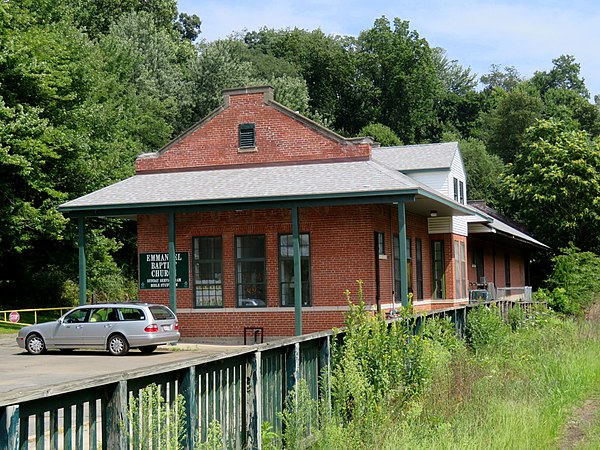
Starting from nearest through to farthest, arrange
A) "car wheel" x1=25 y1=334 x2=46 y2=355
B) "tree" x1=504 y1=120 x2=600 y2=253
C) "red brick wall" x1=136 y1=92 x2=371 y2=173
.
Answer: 1. "car wheel" x1=25 y1=334 x2=46 y2=355
2. "red brick wall" x1=136 y1=92 x2=371 y2=173
3. "tree" x1=504 y1=120 x2=600 y2=253

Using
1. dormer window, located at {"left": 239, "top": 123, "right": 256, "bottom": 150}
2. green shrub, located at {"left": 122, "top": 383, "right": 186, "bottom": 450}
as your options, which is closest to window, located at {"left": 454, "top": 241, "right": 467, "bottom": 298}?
dormer window, located at {"left": 239, "top": 123, "right": 256, "bottom": 150}

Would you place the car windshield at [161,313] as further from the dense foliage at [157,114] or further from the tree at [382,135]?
the tree at [382,135]

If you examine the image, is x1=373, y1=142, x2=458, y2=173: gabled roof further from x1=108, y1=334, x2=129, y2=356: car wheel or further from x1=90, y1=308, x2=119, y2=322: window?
x1=108, y1=334, x2=129, y2=356: car wheel

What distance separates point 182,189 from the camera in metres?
26.7

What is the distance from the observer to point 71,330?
24000mm

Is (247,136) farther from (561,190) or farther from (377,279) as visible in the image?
(561,190)

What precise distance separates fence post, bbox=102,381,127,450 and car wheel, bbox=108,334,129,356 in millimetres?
18206

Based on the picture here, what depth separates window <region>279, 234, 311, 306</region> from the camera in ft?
86.1

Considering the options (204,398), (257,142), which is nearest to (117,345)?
(257,142)

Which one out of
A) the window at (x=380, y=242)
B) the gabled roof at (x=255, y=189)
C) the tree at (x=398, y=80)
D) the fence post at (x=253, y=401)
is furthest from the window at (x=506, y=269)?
the fence post at (x=253, y=401)

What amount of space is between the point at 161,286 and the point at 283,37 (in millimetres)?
67355

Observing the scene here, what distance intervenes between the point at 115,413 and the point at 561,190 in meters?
50.0

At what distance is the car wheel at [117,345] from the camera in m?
23.4

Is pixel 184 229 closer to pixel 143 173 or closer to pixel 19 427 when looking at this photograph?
pixel 143 173
